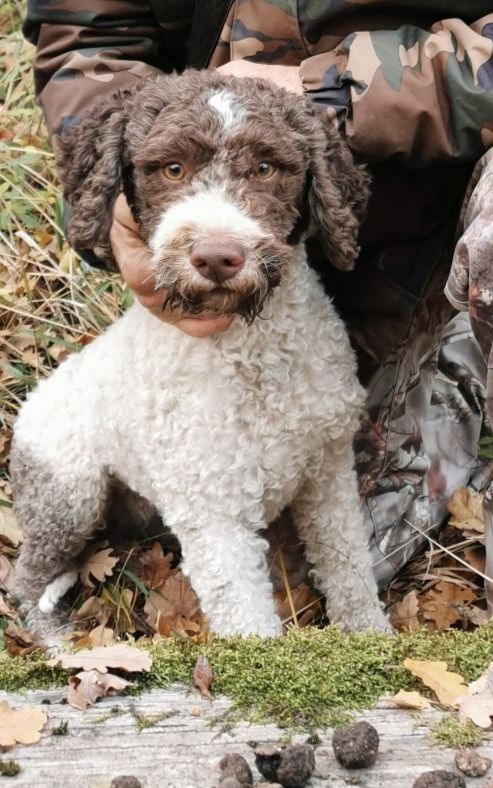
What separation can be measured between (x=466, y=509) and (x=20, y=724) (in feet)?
7.37

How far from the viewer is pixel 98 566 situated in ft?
12.1

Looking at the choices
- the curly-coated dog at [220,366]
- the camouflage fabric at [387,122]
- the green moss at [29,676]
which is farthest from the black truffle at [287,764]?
the camouflage fabric at [387,122]

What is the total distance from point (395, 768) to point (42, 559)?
1.98m

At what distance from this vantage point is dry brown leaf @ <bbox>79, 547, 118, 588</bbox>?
3643mm

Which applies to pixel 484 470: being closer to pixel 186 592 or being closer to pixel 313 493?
pixel 313 493

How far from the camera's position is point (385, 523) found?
3701 mm

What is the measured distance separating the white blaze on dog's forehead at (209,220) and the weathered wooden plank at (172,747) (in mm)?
1101

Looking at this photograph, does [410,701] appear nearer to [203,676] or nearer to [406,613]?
[203,676]

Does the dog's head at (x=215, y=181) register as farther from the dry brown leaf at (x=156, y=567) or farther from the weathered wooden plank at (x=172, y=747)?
the dry brown leaf at (x=156, y=567)

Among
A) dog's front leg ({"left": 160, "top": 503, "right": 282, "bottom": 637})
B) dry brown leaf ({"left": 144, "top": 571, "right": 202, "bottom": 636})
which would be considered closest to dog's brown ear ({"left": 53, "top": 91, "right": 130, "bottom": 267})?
dog's front leg ({"left": 160, "top": 503, "right": 282, "bottom": 637})

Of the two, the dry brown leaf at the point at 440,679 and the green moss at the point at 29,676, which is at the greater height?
the dry brown leaf at the point at 440,679

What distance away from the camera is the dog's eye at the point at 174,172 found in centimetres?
262

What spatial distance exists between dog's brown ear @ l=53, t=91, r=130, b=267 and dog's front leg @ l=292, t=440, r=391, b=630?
110 centimetres

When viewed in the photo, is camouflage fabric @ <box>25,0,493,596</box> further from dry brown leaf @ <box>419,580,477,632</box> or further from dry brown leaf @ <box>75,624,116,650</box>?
dry brown leaf @ <box>75,624,116,650</box>
